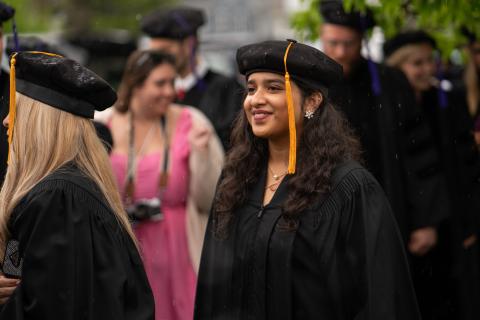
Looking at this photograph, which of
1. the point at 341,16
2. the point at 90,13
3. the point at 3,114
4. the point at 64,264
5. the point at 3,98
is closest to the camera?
the point at 64,264

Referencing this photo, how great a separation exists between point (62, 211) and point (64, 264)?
22 centimetres

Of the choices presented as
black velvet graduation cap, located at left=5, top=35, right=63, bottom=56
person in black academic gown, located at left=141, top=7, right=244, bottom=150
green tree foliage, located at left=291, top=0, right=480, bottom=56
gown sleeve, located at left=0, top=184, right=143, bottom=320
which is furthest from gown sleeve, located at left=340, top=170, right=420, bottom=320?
person in black academic gown, located at left=141, top=7, right=244, bottom=150

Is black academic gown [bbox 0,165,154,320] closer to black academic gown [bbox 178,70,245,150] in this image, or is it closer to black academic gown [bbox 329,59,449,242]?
black academic gown [bbox 329,59,449,242]

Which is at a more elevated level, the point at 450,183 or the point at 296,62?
the point at 296,62

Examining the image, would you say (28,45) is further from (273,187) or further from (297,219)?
(297,219)

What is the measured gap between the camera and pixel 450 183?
26.6ft

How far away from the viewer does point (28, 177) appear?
455 cm

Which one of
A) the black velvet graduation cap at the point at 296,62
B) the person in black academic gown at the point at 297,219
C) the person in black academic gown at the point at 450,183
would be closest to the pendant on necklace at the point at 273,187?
the person in black academic gown at the point at 297,219

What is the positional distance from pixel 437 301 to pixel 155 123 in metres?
2.42

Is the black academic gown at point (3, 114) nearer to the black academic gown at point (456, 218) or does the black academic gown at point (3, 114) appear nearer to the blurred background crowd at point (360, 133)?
the blurred background crowd at point (360, 133)

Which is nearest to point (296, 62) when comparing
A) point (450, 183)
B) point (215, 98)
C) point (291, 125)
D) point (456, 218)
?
point (291, 125)

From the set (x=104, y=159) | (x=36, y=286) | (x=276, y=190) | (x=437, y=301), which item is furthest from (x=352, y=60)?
(x=36, y=286)

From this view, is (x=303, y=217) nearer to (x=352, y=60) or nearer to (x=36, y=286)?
(x=36, y=286)

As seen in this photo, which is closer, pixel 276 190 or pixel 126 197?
pixel 276 190
